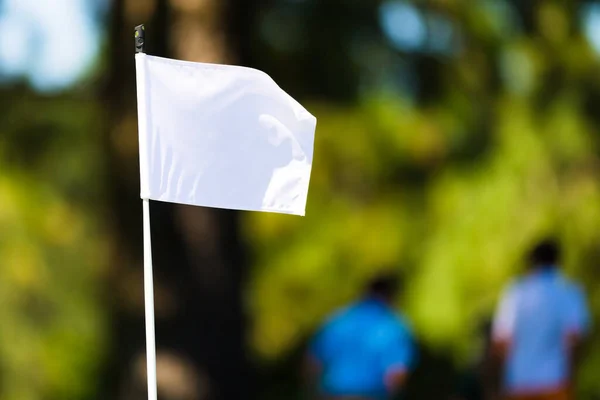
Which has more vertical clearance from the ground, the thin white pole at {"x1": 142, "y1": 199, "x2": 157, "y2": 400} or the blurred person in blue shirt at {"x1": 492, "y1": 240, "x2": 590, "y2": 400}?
the thin white pole at {"x1": 142, "y1": 199, "x2": 157, "y2": 400}

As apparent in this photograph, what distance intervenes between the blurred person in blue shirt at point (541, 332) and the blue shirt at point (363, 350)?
23.7 inches

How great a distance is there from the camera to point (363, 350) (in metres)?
6.86

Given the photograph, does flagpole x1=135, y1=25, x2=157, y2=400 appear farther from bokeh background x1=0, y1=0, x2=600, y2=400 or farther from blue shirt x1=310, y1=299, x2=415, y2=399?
bokeh background x1=0, y1=0, x2=600, y2=400

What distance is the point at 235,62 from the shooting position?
6816mm

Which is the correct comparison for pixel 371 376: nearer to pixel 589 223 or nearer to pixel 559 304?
pixel 559 304

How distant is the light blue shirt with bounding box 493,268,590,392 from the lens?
6.80m

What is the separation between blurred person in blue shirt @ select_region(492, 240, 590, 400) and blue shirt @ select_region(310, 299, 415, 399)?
1.98 ft

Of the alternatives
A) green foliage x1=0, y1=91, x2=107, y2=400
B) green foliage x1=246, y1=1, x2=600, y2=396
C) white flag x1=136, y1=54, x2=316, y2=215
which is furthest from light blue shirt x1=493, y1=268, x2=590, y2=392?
green foliage x1=0, y1=91, x2=107, y2=400

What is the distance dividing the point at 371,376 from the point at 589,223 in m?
5.08

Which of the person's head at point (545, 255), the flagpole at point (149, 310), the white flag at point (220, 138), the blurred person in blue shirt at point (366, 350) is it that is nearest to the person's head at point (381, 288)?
the blurred person in blue shirt at point (366, 350)

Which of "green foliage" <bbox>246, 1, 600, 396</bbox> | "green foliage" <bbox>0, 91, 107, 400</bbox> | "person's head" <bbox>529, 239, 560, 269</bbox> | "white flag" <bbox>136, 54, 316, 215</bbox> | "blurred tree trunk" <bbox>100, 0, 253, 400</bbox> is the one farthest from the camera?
"green foliage" <bbox>246, 1, 600, 396</bbox>

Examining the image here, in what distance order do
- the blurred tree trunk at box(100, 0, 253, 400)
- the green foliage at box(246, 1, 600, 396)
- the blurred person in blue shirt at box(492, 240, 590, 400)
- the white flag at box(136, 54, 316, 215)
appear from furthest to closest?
1. the green foliage at box(246, 1, 600, 396)
2. the blurred person in blue shirt at box(492, 240, 590, 400)
3. the blurred tree trunk at box(100, 0, 253, 400)
4. the white flag at box(136, 54, 316, 215)

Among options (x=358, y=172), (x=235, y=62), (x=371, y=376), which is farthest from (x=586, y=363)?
(x=235, y=62)

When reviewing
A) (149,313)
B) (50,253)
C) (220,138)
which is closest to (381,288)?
(220,138)
